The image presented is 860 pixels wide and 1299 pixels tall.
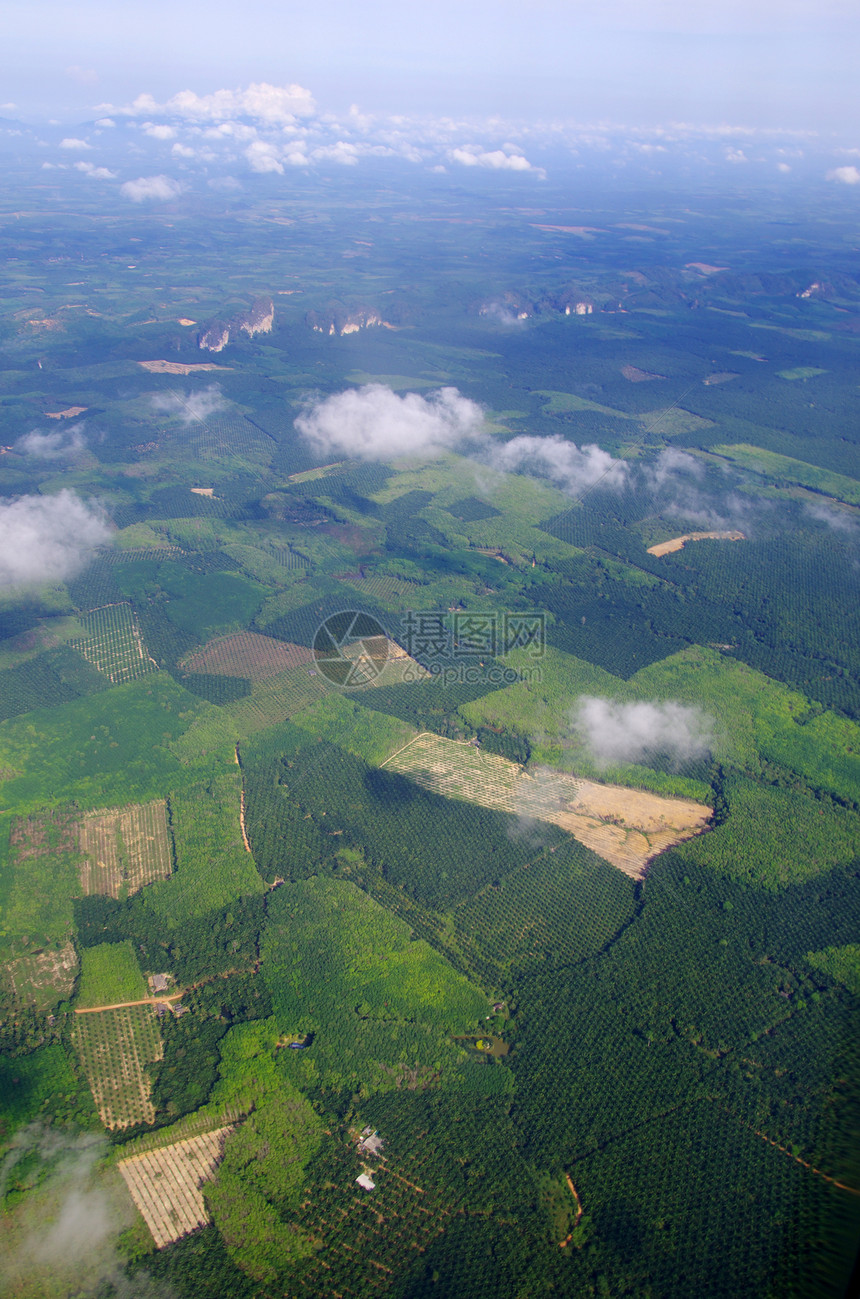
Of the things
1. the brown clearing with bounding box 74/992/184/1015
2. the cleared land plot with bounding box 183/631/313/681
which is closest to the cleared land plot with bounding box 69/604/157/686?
the cleared land plot with bounding box 183/631/313/681

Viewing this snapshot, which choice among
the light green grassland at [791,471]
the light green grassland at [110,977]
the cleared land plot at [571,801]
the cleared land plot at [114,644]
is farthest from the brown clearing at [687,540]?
the light green grassland at [110,977]

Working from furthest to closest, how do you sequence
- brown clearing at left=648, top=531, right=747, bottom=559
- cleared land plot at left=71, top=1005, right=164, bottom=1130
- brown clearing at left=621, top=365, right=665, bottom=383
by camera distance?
1. brown clearing at left=621, top=365, right=665, bottom=383
2. brown clearing at left=648, top=531, right=747, bottom=559
3. cleared land plot at left=71, top=1005, right=164, bottom=1130

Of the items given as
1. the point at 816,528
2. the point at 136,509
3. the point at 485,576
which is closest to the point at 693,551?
the point at 816,528

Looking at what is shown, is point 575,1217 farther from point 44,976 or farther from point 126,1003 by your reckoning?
point 44,976

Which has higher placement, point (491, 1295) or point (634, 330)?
Answer: point (634, 330)

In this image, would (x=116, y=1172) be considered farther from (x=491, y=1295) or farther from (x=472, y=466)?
(x=472, y=466)

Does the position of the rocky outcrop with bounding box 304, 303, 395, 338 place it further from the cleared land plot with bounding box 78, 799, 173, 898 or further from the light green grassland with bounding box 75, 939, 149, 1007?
the light green grassland with bounding box 75, 939, 149, 1007
